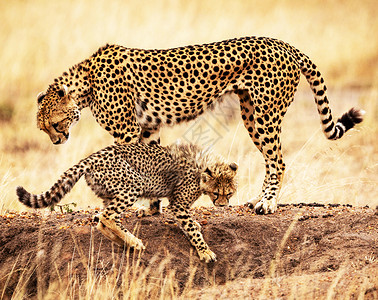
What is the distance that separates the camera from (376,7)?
52.3 feet

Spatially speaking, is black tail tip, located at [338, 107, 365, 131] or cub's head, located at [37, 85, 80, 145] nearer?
cub's head, located at [37, 85, 80, 145]

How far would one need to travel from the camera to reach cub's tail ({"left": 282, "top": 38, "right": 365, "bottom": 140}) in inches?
232

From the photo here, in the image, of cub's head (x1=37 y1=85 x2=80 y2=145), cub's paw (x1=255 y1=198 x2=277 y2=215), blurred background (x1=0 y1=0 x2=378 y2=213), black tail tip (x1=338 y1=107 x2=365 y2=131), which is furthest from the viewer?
blurred background (x1=0 y1=0 x2=378 y2=213)

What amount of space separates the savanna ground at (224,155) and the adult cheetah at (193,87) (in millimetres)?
339

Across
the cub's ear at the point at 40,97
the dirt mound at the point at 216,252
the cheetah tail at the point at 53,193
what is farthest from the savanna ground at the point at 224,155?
the cub's ear at the point at 40,97

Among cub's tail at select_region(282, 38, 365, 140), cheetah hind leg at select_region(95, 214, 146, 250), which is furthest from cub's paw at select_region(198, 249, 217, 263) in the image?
cub's tail at select_region(282, 38, 365, 140)

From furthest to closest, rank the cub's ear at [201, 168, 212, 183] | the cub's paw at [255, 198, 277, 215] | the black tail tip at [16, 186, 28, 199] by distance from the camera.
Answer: the cub's paw at [255, 198, 277, 215], the cub's ear at [201, 168, 212, 183], the black tail tip at [16, 186, 28, 199]

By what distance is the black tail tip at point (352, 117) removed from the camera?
19.2 ft

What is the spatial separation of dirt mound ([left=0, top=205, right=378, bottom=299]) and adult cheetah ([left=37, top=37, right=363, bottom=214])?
1.62ft

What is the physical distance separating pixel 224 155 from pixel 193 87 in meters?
3.06

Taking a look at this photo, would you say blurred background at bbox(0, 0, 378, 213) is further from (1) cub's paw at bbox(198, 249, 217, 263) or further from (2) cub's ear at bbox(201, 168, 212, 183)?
(1) cub's paw at bbox(198, 249, 217, 263)

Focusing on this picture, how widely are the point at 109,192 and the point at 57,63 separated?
24.7ft

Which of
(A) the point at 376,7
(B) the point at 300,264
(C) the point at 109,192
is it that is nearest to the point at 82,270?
(C) the point at 109,192

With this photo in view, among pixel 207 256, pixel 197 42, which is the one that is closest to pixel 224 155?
pixel 207 256
